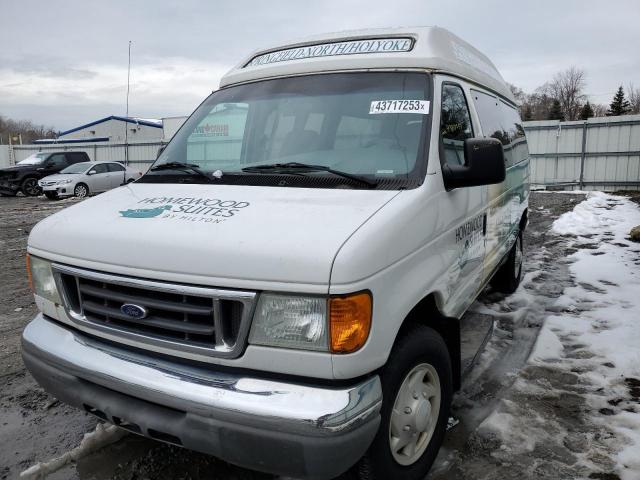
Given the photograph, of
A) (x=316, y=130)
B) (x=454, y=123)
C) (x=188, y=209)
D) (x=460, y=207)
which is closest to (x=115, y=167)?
(x=316, y=130)

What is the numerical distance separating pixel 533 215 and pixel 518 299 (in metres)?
7.30

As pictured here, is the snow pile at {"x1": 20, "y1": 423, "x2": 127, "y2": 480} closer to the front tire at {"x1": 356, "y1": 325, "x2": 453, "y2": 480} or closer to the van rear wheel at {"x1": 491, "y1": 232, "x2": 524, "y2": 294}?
the front tire at {"x1": 356, "y1": 325, "x2": 453, "y2": 480}

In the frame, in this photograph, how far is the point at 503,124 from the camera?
4789 millimetres

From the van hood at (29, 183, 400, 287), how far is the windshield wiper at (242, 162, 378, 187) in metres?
0.12

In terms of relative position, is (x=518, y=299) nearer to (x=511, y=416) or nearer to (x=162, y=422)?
(x=511, y=416)

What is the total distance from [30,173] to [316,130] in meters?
21.0

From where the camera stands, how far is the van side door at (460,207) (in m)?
2.89

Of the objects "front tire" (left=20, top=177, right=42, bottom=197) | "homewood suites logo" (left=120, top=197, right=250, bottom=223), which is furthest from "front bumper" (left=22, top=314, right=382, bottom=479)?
"front tire" (left=20, top=177, right=42, bottom=197)

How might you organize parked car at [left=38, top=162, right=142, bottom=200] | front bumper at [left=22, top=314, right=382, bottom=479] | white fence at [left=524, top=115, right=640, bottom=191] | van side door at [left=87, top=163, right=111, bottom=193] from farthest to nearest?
van side door at [left=87, top=163, right=111, bottom=193] → parked car at [left=38, top=162, right=142, bottom=200] → white fence at [left=524, top=115, right=640, bottom=191] → front bumper at [left=22, top=314, right=382, bottom=479]

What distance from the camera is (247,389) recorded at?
77.9 inches

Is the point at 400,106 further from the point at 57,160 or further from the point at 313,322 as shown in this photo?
the point at 57,160

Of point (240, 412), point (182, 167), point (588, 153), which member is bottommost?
point (240, 412)

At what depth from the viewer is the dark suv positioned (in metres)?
20.2

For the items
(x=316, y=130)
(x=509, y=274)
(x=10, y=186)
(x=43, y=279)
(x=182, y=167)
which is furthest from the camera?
(x=10, y=186)
